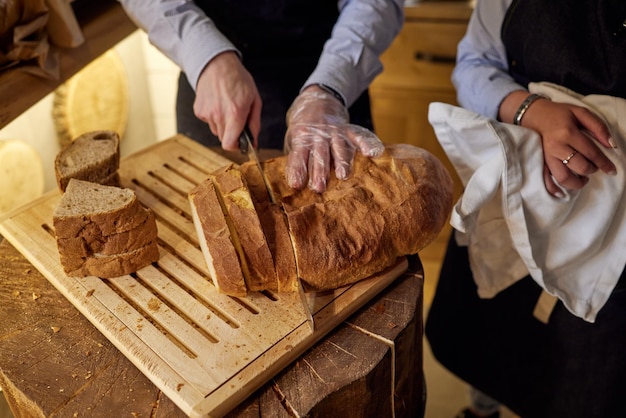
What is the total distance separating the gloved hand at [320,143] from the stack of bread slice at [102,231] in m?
0.28

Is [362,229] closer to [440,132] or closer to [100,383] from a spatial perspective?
[440,132]

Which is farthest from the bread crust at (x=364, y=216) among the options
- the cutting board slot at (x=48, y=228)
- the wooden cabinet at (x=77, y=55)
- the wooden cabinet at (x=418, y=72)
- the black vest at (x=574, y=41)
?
the wooden cabinet at (x=418, y=72)

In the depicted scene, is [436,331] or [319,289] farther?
[436,331]

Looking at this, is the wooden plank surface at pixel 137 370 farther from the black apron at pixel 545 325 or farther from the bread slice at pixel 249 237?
the black apron at pixel 545 325

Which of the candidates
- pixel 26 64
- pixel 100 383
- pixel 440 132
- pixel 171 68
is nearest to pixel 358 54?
pixel 440 132

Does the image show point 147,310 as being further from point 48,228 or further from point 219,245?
point 48,228

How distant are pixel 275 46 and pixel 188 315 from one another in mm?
742

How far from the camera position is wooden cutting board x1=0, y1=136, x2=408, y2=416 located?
821 millimetres

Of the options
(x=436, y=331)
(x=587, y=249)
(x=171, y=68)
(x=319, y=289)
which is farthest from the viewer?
(x=171, y=68)

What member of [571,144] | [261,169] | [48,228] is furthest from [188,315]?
[571,144]

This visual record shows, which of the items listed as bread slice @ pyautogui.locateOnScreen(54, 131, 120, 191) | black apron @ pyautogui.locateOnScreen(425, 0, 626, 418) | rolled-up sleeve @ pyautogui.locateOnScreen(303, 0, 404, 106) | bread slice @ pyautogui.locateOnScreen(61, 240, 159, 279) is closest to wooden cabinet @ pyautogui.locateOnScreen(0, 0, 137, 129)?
bread slice @ pyautogui.locateOnScreen(54, 131, 120, 191)

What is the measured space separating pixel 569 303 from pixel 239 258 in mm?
691

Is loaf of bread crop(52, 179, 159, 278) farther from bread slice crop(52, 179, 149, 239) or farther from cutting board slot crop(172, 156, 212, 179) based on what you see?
cutting board slot crop(172, 156, 212, 179)

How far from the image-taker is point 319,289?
95 centimetres
